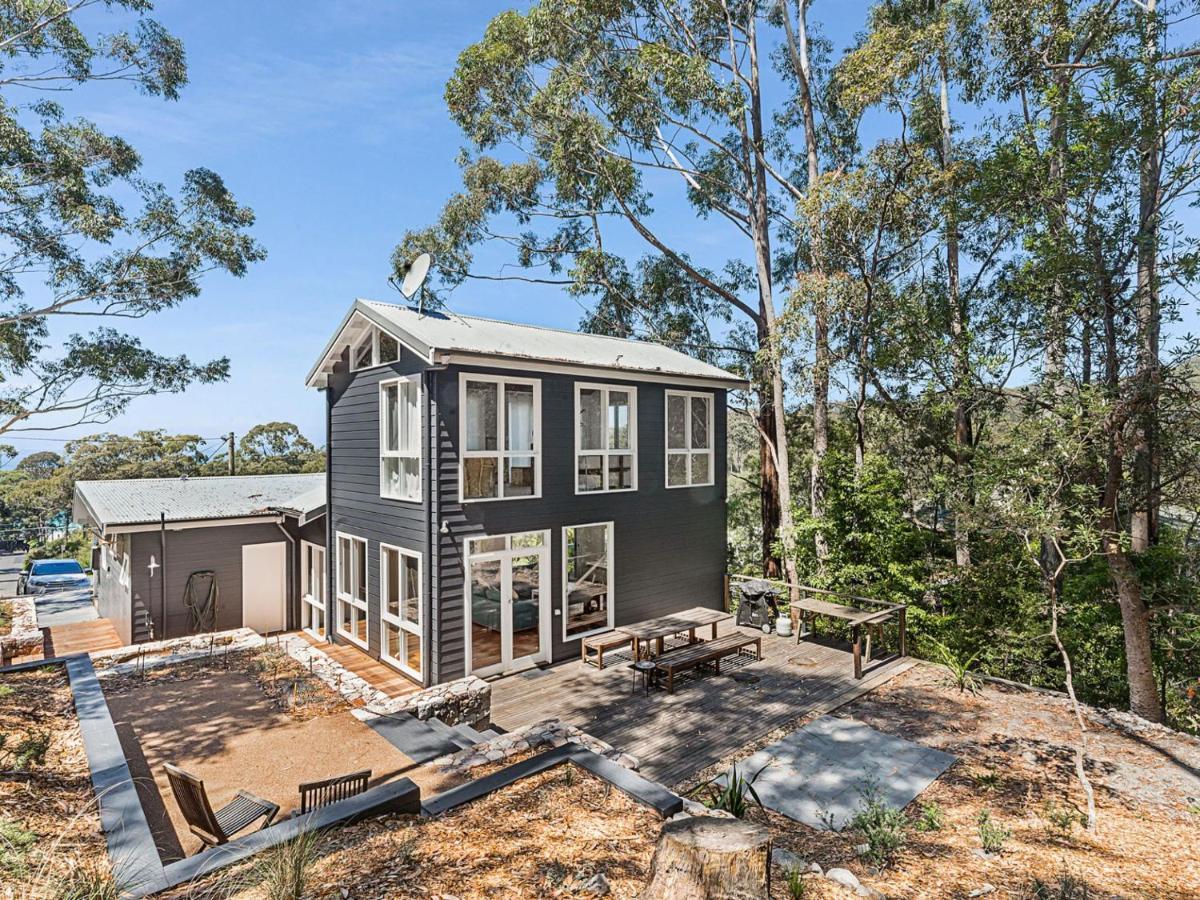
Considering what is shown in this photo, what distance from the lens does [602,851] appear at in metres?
3.39

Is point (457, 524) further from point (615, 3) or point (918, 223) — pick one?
point (615, 3)

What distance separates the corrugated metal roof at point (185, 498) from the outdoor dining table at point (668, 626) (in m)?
7.61

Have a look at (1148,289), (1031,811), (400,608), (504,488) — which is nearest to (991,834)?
(1031,811)

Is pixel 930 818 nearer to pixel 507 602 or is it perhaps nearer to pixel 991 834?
pixel 991 834

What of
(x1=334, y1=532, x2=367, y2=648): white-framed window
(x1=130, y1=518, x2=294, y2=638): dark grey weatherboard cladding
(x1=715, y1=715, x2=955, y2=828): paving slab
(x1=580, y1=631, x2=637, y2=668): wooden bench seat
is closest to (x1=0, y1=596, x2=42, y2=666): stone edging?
(x1=130, y1=518, x2=294, y2=638): dark grey weatherboard cladding

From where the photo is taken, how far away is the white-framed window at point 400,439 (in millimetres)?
8578

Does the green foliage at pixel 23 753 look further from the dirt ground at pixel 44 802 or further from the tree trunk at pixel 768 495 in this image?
the tree trunk at pixel 768 495

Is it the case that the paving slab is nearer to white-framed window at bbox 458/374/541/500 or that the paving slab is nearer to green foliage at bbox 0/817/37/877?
white-framed window at bbox 458/374/541/500

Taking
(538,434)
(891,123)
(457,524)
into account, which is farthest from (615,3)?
(457,524)

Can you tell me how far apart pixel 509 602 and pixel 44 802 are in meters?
5.28

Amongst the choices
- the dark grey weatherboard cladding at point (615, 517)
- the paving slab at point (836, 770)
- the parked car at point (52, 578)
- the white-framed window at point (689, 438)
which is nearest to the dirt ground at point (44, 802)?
the dark grey weatherboard cladding at point (615, 517)

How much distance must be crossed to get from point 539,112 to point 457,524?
10638 millimetres

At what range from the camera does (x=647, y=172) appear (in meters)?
15.7

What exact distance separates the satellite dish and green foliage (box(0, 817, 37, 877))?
761cm
